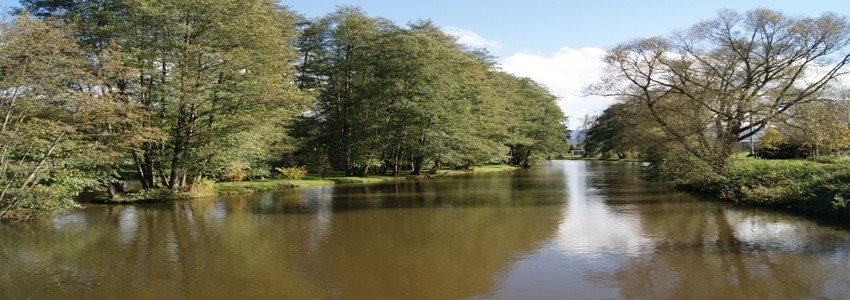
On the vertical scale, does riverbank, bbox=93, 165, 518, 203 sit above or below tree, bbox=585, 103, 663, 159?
below

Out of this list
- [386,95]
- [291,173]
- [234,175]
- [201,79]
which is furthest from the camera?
[386,95]

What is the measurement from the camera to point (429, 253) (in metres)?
11.5

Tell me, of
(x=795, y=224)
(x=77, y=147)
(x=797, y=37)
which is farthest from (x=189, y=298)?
(x=797, y=37)

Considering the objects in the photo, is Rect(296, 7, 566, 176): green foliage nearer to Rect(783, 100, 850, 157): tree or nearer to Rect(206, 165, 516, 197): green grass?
Rect(206, 165, 516, 197): green grass

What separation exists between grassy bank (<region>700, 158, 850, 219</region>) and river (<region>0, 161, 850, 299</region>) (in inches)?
37.7

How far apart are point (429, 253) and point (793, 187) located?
1425cm

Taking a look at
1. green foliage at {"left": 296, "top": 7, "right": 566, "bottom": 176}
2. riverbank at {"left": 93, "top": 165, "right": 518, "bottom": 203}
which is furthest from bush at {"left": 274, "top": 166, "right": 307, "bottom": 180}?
green foliage at {"left": 296, "top": 7, "right": 566, "bottom": 176}

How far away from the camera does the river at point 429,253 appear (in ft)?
28.7

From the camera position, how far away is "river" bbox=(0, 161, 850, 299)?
8742mm

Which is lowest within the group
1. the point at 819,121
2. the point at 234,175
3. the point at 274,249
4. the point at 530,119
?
the point at 274,249

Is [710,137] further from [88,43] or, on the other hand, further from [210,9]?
[88,43]

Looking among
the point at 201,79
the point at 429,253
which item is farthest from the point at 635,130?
the point at 201,79

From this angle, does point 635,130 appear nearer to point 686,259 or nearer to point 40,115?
point 686,259

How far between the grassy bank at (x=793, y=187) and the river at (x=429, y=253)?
0.96 metres
